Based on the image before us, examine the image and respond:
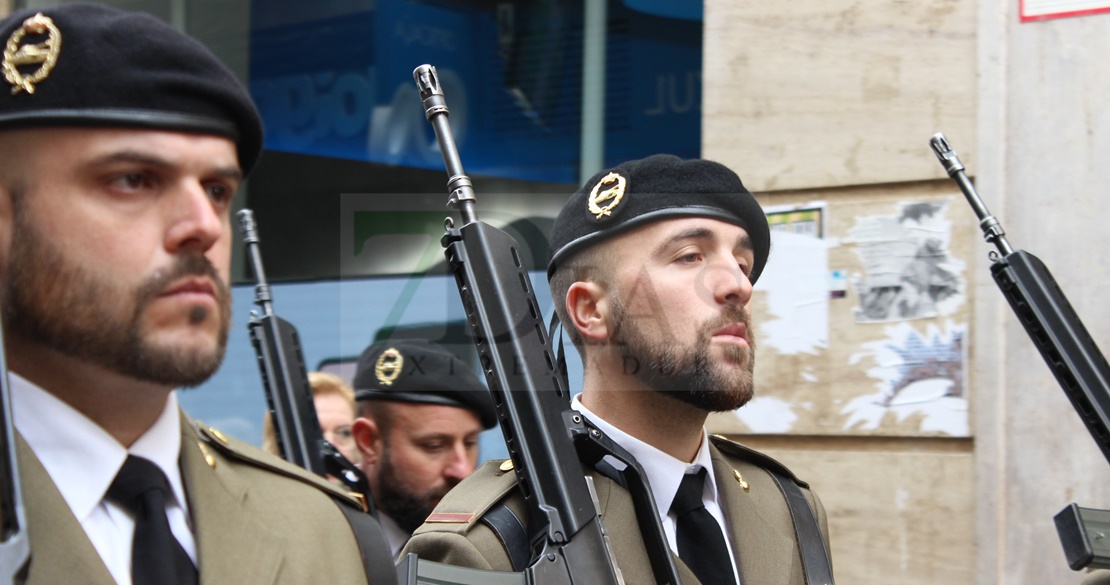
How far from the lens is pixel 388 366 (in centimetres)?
420

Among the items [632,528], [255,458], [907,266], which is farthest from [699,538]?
[907,266]

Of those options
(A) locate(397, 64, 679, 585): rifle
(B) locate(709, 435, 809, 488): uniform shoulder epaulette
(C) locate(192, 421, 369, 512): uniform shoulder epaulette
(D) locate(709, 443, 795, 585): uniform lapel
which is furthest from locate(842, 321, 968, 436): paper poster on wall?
(C) locate(192, 421, 369, 512): uniform shoulder epaulette

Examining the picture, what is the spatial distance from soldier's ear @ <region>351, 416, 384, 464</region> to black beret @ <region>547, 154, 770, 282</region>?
1598 mm

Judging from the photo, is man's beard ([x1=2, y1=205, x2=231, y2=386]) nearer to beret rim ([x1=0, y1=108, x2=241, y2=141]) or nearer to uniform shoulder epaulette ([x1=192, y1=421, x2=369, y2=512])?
beret rim ([x1=0, y1=108, x2=241, y2=141])

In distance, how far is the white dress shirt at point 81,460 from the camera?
1.50 metres

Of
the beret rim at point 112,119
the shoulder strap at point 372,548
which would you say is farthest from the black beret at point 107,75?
the shoulder strap at point 372,548

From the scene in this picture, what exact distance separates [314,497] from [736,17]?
2736mm

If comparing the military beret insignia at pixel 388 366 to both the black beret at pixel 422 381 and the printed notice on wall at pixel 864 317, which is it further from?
the printed notice on wall at pixel 864 317

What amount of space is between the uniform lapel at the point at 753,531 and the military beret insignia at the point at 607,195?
0.59 metres

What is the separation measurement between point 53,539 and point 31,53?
60cm

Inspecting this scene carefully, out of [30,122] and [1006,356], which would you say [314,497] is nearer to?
[30,122]

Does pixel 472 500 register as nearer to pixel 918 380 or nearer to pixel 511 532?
pixel 511 532

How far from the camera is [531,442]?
2.33 metres

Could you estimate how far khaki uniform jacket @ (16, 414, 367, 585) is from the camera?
1.44 metres
